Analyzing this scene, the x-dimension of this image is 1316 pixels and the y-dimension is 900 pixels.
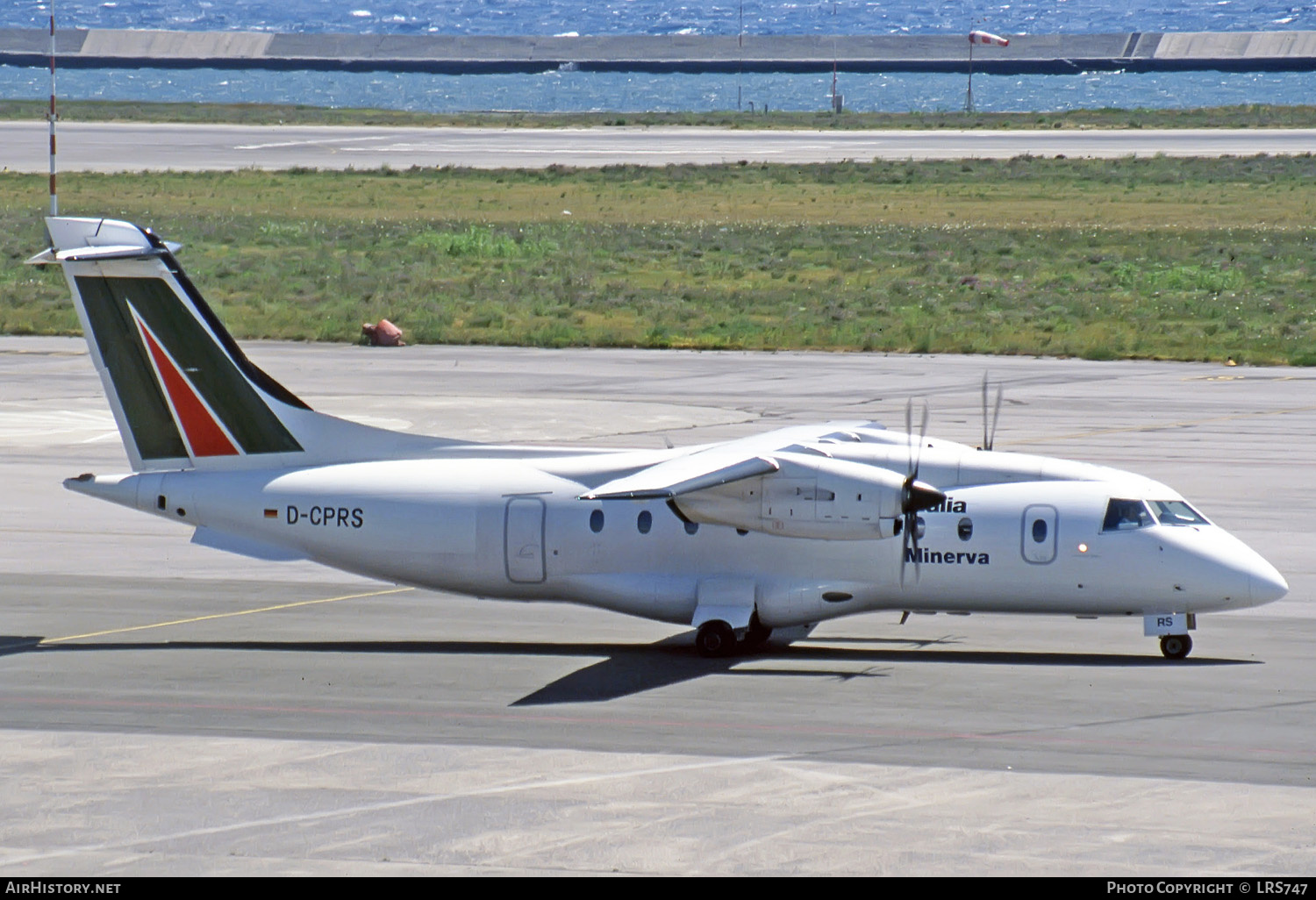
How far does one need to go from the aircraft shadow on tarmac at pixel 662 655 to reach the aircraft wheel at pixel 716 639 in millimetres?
126

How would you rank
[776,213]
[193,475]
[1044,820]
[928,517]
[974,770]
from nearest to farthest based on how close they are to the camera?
[1044,820] → [974,770] → [928,517] → [193,475] → [776,213]

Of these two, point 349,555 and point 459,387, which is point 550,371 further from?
point 349,555

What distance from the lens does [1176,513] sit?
21078 mm

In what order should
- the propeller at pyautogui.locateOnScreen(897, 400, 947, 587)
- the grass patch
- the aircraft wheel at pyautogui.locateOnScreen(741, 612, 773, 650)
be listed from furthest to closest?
the grass patch < the aircraft wheel at pyautogui.locateOnScreen(741, 612, 773, 650) < the propeller at pyautogui.locateOnScreen(897, 400, 947, 587)

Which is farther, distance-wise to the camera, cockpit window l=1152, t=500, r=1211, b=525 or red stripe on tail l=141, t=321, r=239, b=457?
red stripe on tail l=141, t=321, r=239, b=457

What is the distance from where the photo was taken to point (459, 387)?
1759 inches

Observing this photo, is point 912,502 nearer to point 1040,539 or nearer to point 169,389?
point 1040,539

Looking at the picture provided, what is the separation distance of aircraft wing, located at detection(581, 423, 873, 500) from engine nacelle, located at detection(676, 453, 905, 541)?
0.29 m

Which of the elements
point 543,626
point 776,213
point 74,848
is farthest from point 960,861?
point 776,213

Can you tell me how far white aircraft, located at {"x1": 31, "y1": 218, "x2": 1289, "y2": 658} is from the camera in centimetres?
2041

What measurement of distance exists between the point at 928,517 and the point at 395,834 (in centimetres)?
914

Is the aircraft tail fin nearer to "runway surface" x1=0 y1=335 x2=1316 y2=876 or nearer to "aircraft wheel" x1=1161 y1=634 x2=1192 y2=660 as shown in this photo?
"runway surface" x1=0 y1=335 x2=1316 y2=876

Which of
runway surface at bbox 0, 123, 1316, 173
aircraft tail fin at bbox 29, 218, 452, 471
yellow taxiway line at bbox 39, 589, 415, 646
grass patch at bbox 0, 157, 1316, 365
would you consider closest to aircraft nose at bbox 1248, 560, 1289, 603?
aircraft tail fin at bbox 29, 218, 452, 471
